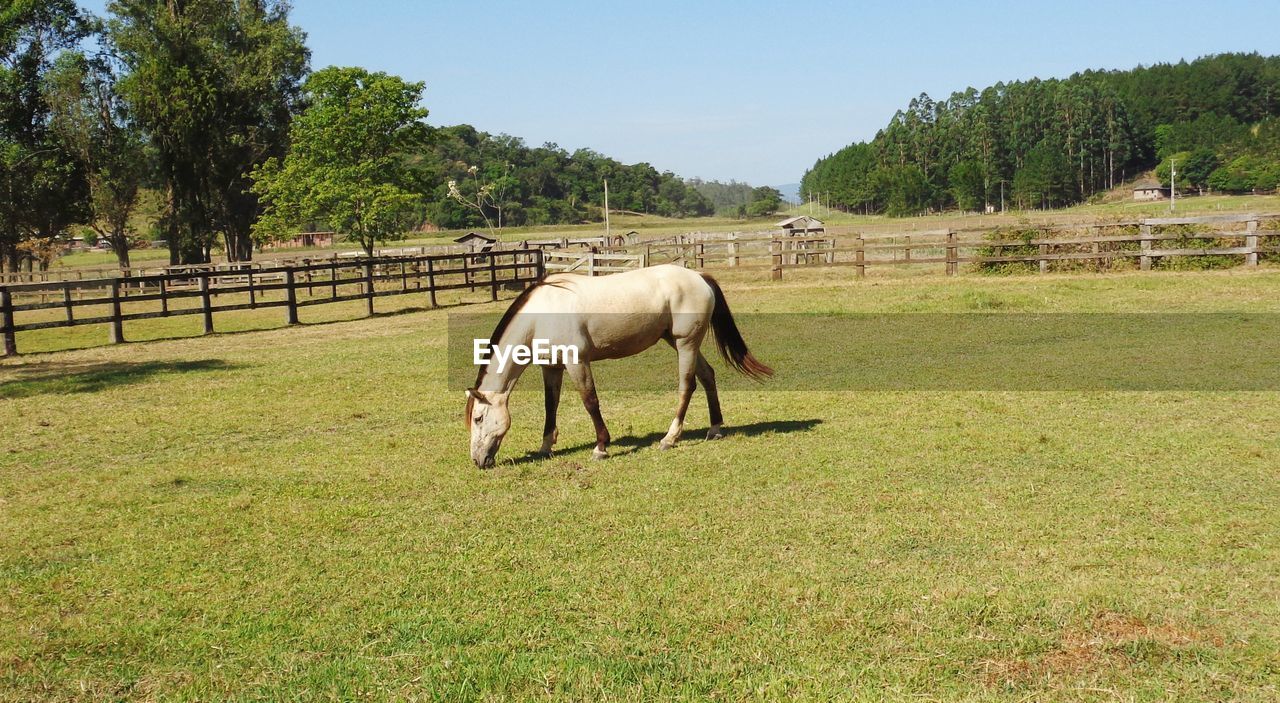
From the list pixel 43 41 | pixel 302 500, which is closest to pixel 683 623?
pixel 302 500

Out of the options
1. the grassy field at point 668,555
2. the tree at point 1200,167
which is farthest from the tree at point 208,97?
the tree at point 1200,167

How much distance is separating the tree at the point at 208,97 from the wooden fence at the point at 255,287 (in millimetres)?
9231

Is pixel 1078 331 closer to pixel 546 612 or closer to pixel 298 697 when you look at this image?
pixel 546 612

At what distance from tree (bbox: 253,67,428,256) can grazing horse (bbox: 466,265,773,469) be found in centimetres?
3061

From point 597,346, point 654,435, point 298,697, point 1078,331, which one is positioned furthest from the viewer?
point 1078,331

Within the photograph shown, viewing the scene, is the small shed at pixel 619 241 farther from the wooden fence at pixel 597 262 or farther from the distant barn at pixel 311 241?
the distant barn at pixel 311 241

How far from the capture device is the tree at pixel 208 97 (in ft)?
143

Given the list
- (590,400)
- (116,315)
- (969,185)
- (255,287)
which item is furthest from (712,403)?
(969,185)

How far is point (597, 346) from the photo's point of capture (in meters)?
8.52

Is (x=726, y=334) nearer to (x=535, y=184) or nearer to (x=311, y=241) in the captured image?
(x=311, y=241)

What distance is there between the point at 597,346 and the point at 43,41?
146 feet

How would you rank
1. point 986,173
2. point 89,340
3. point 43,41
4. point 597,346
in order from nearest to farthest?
1. point 597,346
2. point 89,340
3. point 43,41
4. point 986,173

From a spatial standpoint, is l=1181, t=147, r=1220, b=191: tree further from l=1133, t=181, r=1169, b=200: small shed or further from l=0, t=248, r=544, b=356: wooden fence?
l=0, t=248, r=544, b=356: wooden fence

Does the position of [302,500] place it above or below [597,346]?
below
